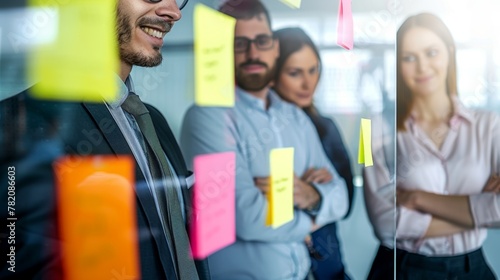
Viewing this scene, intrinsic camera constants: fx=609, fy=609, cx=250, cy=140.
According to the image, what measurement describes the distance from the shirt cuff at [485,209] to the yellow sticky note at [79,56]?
1595 millimetres

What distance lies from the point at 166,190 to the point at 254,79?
1.41 ft

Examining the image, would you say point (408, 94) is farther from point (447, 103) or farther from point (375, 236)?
point (375, 236)

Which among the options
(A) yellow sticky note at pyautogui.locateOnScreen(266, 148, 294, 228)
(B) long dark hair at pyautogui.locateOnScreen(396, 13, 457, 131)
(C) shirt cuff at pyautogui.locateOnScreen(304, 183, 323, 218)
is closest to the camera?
(A) yellow sticky note at pyautogui.locateOnScreen(266, 148, 294, 228)

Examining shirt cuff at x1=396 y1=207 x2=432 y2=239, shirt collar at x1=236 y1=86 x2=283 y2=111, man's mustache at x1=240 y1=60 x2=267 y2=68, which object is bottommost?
shirt cuff at x1=396 y1=207 x2=432 y2=239

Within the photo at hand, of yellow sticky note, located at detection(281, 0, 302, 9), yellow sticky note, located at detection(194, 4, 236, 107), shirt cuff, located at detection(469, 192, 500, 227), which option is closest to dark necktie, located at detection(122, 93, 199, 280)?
yellow sticky note, located at detection(194, 4, 236, 107)

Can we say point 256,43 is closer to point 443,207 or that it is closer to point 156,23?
point 156,23

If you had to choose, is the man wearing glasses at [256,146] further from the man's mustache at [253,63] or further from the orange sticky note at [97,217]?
the orange sticky note at [97,217]

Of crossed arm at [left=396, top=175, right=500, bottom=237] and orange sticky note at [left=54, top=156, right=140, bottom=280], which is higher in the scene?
orange sticky note at [left=54, top=156, right=140, bottom=280]

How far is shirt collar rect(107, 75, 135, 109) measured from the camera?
1.15 m

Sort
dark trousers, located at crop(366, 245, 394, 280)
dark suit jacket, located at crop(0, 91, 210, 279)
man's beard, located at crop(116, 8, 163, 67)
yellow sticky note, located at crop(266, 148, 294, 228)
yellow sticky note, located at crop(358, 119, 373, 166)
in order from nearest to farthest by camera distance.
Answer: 1. dark suit jacket, located at crop(0, 91, 210, 279)
2. man's beard, located at crop(116, 8, 163, 67)
3. yellow sticky note, located at crop(266, 148, 294, 228)
4. yellow sticky note, located at crop(358, 119, 373, 166)
5. dark trousers, located at crop(366, 245, 394, 280)

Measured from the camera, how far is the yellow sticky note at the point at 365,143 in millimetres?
1991

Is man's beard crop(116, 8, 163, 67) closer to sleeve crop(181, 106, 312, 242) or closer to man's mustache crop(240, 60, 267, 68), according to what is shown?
sleeve crop(181, 106, 312, 242)

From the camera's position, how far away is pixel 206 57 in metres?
1.34

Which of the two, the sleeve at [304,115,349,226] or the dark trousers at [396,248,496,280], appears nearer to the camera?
the sleeve at [304,115,349,226]
